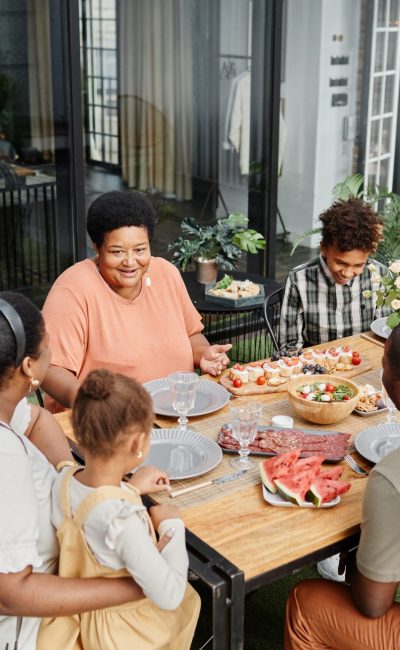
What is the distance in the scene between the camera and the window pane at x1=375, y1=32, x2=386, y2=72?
6.46m

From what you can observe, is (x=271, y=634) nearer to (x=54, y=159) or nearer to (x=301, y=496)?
(x=301, y=496)

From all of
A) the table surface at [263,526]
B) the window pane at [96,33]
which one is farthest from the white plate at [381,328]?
the window pane at [96,33]

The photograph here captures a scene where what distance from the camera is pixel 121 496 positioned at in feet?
6.33

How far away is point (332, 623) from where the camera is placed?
89.4 inches

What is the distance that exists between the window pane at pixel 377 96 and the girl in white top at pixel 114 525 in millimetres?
5131

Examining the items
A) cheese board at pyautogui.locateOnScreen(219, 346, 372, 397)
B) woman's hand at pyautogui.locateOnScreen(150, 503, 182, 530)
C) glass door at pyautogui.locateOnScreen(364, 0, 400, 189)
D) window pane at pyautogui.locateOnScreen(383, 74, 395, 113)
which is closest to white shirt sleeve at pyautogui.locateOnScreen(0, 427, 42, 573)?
woman's hand at pyautogui.locateOnScreen(150, 503, 182, 530)

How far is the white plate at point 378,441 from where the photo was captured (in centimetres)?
253

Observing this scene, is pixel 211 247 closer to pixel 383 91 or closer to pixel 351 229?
pixel 351 229

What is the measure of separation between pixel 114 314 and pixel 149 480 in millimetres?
951

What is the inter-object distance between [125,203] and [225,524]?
52.2 inches

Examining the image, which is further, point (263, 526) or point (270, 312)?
point (270, 312)

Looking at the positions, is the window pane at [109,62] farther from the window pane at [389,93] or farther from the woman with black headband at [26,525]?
the woman with black headband at [26,525]

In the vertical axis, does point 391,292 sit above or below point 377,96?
below

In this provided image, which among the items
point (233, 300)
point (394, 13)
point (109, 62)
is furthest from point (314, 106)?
point (233, 300)
